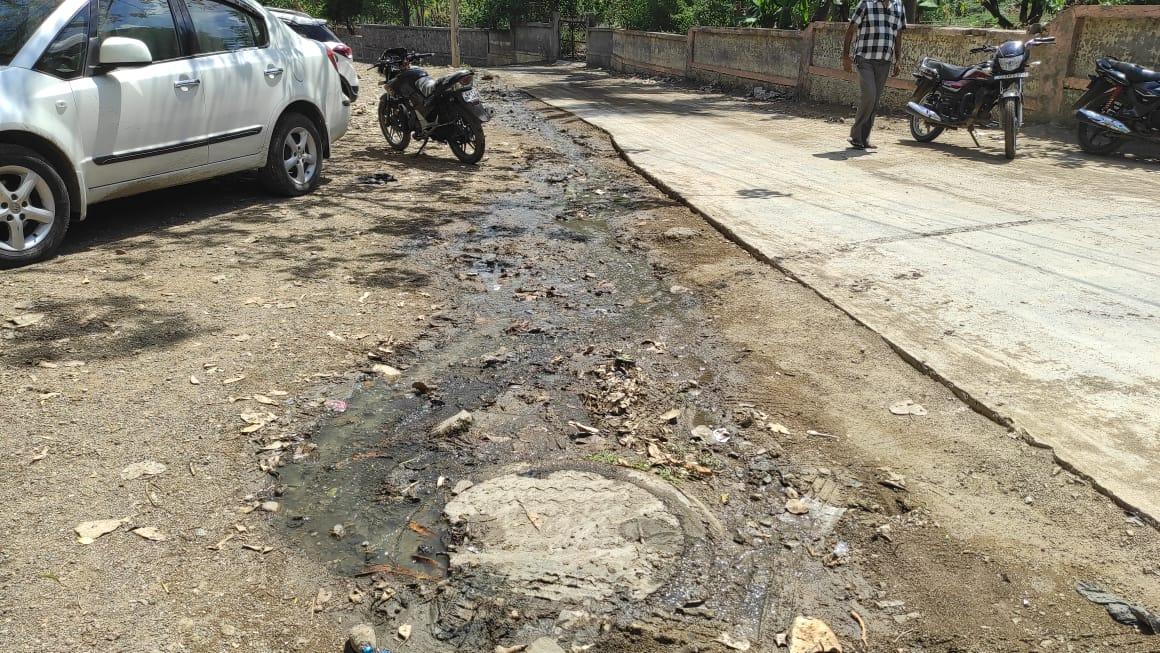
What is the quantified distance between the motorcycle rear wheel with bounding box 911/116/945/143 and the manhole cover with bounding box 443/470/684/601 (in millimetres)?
9707

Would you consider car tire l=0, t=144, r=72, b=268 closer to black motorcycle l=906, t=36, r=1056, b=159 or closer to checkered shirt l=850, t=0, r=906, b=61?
checkered shirt l=850, t=0, r=906, b=61

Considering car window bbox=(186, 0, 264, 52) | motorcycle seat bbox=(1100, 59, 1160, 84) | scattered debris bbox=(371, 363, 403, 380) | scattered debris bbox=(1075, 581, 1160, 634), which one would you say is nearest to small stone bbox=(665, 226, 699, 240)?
scattered debris bbox=(371, 363, 403, 380)

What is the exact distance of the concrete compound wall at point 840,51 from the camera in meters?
11.5

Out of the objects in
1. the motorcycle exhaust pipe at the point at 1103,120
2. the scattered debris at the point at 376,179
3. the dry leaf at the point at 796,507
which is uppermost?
the motorcycle exhaust pipe at the point at 1103,120

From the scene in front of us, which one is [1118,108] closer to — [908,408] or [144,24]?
[908,408]

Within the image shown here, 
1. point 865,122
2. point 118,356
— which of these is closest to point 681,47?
point 865,122

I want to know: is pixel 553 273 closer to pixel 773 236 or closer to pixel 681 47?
pixel 773 236

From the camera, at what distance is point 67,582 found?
289 cm

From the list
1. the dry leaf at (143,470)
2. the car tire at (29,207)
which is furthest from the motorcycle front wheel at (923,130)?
the dry leaf at (143,470)

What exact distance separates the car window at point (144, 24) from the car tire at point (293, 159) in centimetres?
123

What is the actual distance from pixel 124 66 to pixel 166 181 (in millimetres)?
928

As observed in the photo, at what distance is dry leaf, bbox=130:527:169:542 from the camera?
124 inches

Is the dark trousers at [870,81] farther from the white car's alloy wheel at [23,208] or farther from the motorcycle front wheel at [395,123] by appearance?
the white car's alloy wheel at [23,208]

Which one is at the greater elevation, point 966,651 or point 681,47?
point 681,47
